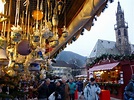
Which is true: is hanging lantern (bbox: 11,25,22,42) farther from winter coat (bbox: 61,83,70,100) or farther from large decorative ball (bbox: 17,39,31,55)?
winter coat (bbox: 61,83,70,100)

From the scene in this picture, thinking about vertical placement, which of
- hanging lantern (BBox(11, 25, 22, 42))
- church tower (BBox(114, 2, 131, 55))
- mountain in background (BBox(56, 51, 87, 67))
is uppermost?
church tower (BBox(114, 2, 131, 55))

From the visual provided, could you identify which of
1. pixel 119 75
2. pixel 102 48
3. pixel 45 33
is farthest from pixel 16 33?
pixel 102 48

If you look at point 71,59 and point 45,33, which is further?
point 71,59

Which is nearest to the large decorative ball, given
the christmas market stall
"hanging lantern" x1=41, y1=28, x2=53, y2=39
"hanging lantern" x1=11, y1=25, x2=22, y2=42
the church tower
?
"hanging lantern" x1=11, y1=25, x2=22, y2=42

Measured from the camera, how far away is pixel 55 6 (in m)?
3.89

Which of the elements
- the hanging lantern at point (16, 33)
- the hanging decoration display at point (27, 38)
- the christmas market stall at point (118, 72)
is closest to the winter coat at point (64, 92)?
the hanging decoration display at point (27, 38)

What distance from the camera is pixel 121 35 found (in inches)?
2469

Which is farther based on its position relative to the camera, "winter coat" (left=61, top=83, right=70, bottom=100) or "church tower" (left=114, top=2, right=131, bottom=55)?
"church tower" (left=114, top=2, right=131, bottom=55)

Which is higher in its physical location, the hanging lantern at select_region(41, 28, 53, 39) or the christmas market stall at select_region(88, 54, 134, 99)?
the hanging lantern at select_region(41, 28, 53, 39)

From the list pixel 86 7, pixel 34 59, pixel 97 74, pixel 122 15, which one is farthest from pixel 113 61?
pixel 122 15

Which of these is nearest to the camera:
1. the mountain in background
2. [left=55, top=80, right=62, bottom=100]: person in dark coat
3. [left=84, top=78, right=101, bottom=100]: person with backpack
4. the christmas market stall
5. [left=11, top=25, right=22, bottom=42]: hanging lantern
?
[left=11, top=25, right=22, bottom=42]: hanging lantern

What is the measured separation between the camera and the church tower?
202ft

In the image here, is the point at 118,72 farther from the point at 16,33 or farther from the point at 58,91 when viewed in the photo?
the point at 16,33

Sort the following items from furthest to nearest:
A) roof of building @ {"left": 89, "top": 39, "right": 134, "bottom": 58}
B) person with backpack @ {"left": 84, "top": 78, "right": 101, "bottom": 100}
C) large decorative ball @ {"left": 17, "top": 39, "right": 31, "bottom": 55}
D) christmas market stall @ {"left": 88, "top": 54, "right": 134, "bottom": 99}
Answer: roof of building @ {"left": 89, "top": 39, "right": 134, "bottom": 58} < christmas market stall @ {"left": 88, "top": 54, "right": 134, "bottom": 99} < person with backpack @ {"left": 84, "top": 78, "right": 101, "bottom": 100} < large decorative ball @ {"left": 17, "top": 39, "right": 31, "bottom": 55}
